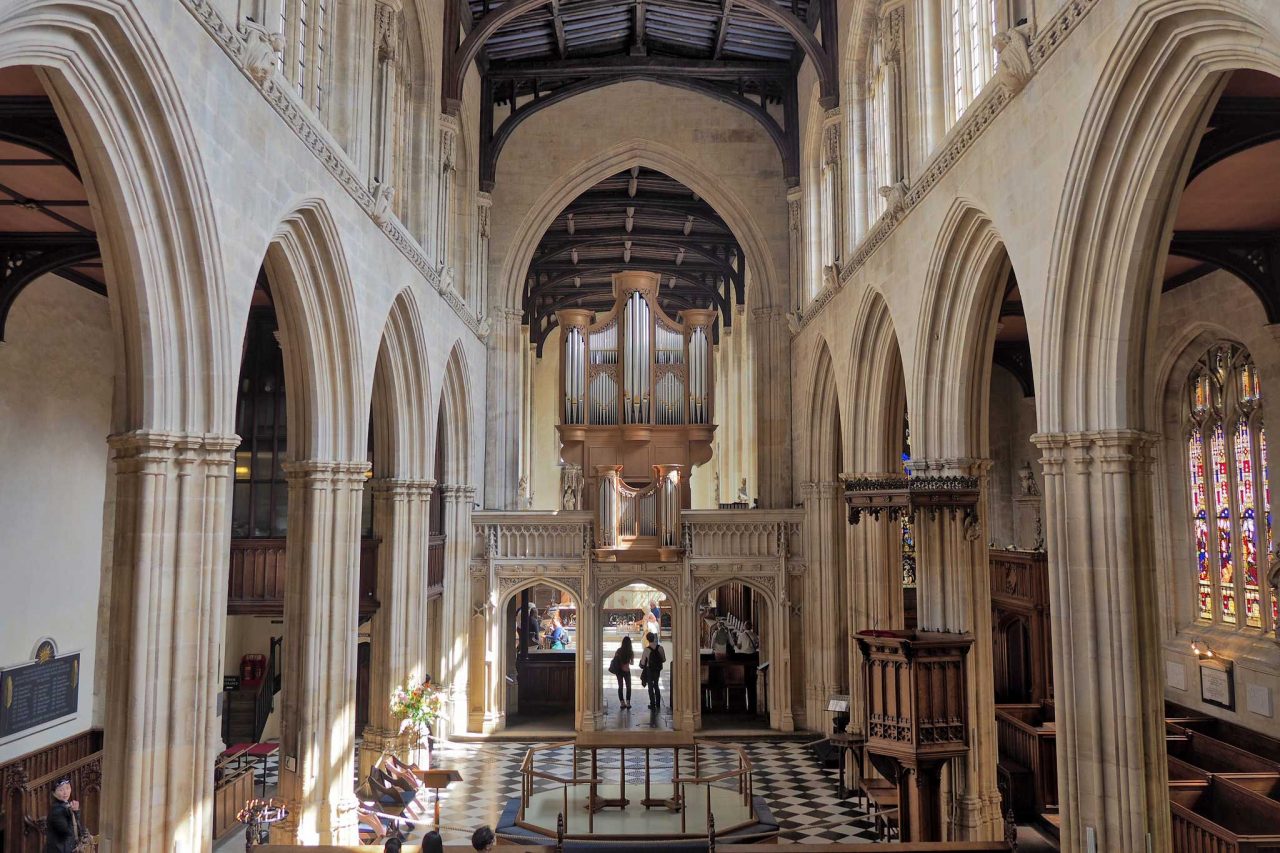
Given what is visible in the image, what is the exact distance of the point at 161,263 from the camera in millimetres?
6812

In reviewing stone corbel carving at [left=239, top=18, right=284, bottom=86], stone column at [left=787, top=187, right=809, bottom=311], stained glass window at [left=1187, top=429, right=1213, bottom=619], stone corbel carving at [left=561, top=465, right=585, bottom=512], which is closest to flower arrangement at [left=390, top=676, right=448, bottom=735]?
stone corbel carving at [left=561, top=465, right=585, bottom=512]

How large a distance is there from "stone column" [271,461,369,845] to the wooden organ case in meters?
9.27

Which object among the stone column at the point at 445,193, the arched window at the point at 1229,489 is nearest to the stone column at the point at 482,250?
the stone column at the point at 445,193

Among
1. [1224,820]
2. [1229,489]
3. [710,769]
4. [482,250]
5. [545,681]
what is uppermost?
[482,250]

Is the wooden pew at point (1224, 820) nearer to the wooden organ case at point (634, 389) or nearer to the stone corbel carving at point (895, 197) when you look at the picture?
the stone corbel carving at point (895, 197)

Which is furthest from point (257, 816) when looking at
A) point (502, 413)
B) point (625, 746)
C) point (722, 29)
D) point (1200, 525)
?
point (722, 29)

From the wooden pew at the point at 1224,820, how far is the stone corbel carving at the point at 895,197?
6.93 metres

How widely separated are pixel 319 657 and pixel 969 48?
369 inches

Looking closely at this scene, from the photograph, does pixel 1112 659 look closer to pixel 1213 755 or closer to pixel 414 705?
pixel 1213 755

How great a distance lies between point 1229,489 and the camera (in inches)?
513

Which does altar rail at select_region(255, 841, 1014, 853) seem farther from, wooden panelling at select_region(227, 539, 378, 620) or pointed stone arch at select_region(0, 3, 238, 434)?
wooden panelling at select_region(227, 539, 378, 620)

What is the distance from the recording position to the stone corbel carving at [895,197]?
36.9 ft

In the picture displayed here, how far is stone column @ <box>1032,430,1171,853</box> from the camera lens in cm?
662

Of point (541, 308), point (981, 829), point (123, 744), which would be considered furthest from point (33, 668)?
point (541, 308)
